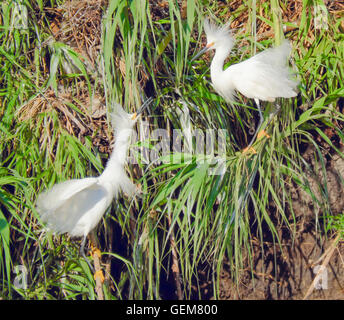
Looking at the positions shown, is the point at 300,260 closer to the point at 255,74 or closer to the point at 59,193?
the point at 255,74

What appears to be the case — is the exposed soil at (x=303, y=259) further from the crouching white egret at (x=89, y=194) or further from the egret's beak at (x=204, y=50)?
the crouching white egret at (x=89, y=194)

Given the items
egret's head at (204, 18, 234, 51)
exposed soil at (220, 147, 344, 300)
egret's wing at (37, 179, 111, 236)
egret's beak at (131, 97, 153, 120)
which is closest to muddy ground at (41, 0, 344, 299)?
exposed soil at (220, 147, 344, 300)

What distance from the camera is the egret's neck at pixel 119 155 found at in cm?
200

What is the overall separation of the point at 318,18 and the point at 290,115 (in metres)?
0.50


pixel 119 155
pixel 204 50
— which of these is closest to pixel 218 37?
pixel 204 50

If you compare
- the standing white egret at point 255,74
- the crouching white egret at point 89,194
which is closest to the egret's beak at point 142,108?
the crouching white egret at point 89,194

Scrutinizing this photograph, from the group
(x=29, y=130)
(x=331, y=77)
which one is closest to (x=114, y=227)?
(x=29, y=130)

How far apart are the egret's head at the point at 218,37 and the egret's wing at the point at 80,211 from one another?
82 centimetres

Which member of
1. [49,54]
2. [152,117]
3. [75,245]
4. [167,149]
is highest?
[49,54]

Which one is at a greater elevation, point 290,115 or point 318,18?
point 318,18

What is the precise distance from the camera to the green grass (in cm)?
196

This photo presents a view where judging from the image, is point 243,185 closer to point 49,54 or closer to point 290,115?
point 290,115

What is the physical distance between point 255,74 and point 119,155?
0.65 metres

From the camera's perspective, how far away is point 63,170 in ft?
6.93
